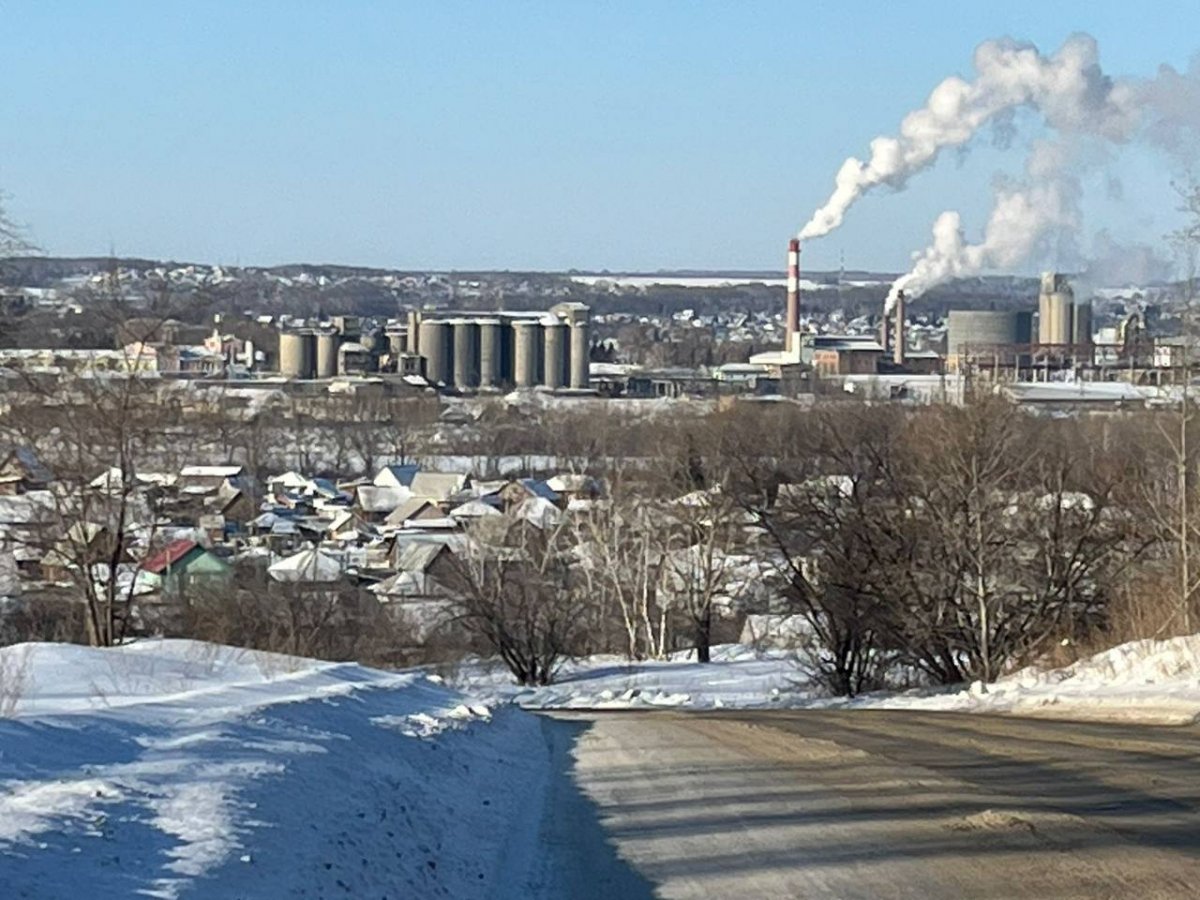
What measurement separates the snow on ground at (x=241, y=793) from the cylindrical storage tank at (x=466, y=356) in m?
169

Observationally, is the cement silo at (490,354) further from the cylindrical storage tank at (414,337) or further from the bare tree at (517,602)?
the bare tree at (517,602)

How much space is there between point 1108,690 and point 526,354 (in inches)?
6481

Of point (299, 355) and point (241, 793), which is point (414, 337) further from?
point (241, 793)

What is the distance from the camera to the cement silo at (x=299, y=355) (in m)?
178

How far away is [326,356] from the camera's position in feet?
584

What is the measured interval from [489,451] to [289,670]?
95919mm

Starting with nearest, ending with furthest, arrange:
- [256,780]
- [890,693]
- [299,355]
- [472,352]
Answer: [256,780] < [890,693] < [299,355] < [472,352]

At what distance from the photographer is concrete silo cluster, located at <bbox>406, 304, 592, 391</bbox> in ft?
603

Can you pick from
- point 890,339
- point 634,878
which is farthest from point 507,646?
point 890,339

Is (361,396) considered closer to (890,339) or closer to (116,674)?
(890,339)

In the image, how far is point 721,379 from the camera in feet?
540

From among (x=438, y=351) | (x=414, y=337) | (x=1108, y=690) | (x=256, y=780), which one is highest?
(x=414, y=337)

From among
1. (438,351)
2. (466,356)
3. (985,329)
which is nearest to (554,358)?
(466,356)

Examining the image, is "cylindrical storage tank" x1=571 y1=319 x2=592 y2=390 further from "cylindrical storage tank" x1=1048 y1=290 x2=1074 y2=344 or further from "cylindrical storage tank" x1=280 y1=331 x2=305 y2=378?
"cylindrical storage tank" x1=1048 y1=290 x2=1074 y2=344
